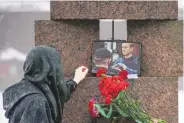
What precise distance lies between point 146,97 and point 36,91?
1.13 metres

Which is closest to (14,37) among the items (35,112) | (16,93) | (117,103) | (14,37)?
(14,37)

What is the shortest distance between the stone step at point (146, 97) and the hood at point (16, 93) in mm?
916

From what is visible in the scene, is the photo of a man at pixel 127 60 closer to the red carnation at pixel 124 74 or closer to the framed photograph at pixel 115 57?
the framed photograph at pixel 115 57

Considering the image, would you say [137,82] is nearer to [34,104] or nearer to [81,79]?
[81,79]

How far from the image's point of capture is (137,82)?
400 cm

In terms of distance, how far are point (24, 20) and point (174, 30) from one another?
235cm

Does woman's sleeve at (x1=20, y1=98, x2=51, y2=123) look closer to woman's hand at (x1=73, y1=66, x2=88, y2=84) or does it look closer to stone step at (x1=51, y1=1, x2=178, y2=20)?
woman's hand at (x1=73, y1=66, x2=88, y2=84)

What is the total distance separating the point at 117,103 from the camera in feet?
12.1

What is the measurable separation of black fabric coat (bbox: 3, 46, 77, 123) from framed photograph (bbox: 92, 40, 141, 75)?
2.78ft

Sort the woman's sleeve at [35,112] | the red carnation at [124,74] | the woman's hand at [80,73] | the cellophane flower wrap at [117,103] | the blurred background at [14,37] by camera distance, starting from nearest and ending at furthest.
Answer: the woman's sleeve at [35,112] < the cellophane flower wrap at [117,103] < the red carnation at [124,74] < the woman's hand at [80,73] < the blurred background at [14,37]

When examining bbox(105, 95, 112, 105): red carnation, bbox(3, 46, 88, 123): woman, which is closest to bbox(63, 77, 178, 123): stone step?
bbox(105, 95, 112, 105): red carnation

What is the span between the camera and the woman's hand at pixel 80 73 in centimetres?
396

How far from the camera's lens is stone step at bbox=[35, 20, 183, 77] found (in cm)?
404

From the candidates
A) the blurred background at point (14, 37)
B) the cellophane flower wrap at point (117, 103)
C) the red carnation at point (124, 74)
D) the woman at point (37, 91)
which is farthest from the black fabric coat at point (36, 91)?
the blurred background at point (14, 37)
